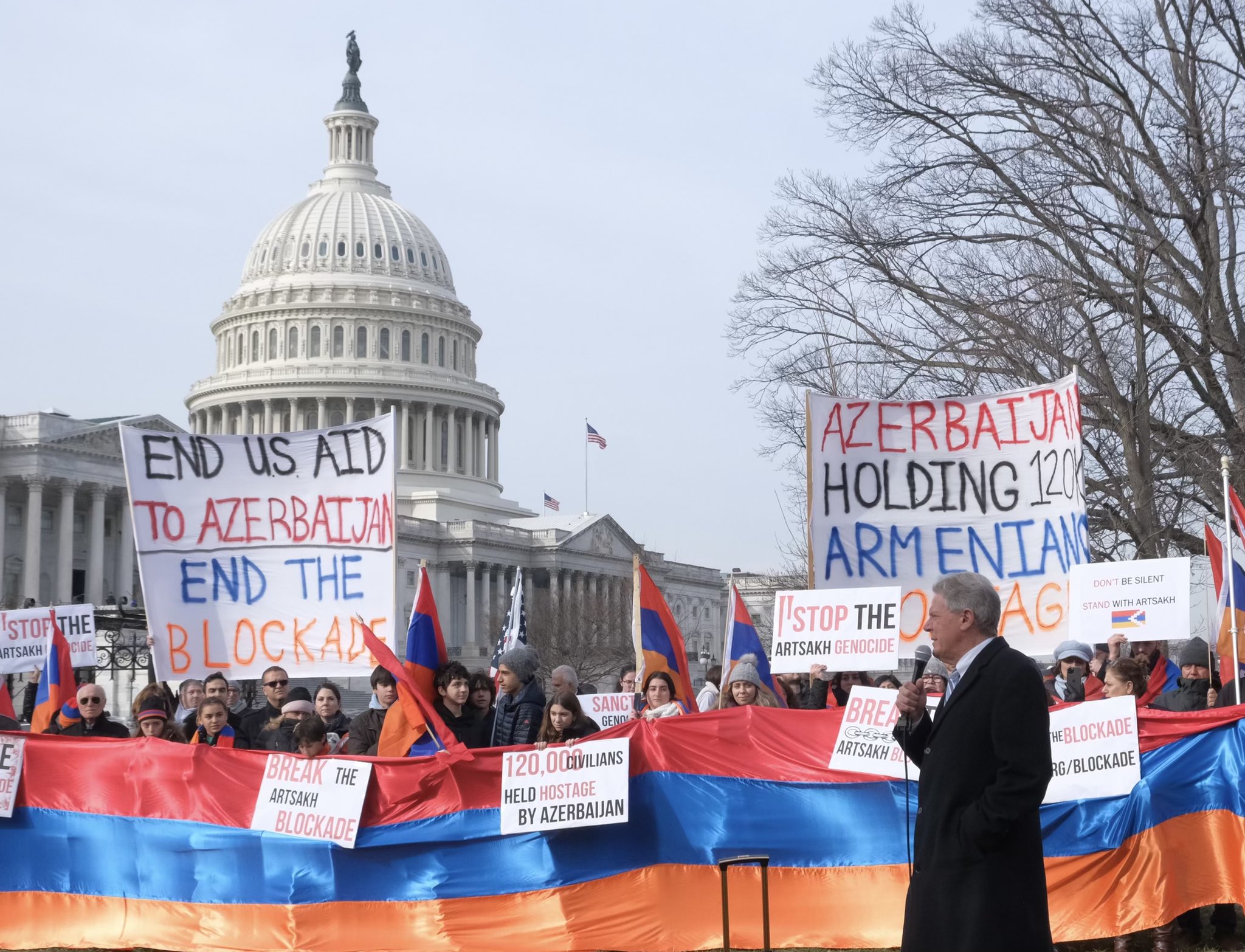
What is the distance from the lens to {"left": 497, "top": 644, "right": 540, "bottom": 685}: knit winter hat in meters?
9.43

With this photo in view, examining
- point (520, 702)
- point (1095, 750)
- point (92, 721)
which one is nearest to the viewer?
point (1095, 750)

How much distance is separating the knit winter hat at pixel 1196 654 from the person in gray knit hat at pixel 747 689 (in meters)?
2.30

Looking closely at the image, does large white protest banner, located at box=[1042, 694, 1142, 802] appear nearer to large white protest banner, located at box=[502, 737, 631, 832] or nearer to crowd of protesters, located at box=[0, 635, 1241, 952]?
crowd of protesters, located at box=[0, 635, 1241, 952]

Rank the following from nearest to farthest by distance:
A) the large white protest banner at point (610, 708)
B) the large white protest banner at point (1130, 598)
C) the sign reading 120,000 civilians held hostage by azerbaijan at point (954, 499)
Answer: the large white protest banner at point (1130, 598), the sign reading 120,000 civilians held hostage by azerbaijan at point (954, 499), the large white protest banner at point (610, 708)

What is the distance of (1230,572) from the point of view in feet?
33.5

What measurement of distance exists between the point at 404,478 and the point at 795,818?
102259 mm

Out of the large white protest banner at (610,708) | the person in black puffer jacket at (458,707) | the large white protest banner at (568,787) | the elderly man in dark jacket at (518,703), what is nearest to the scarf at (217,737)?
the person in black puffer jacket at (458,707)

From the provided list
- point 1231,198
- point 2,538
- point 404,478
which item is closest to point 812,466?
point 1231,198

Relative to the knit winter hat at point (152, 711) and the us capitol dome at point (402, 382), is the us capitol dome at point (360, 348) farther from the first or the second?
the knit winter hat at point (152, 711)

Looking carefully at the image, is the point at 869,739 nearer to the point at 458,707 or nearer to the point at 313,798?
the point at 458,707

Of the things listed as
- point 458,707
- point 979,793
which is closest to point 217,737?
point 458,707

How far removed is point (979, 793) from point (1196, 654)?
5.53 m

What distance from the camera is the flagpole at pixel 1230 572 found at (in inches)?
384

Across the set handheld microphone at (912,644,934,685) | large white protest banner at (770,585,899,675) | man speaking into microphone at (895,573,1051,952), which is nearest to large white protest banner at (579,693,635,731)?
large white protest banner at (770,585,899,675)
